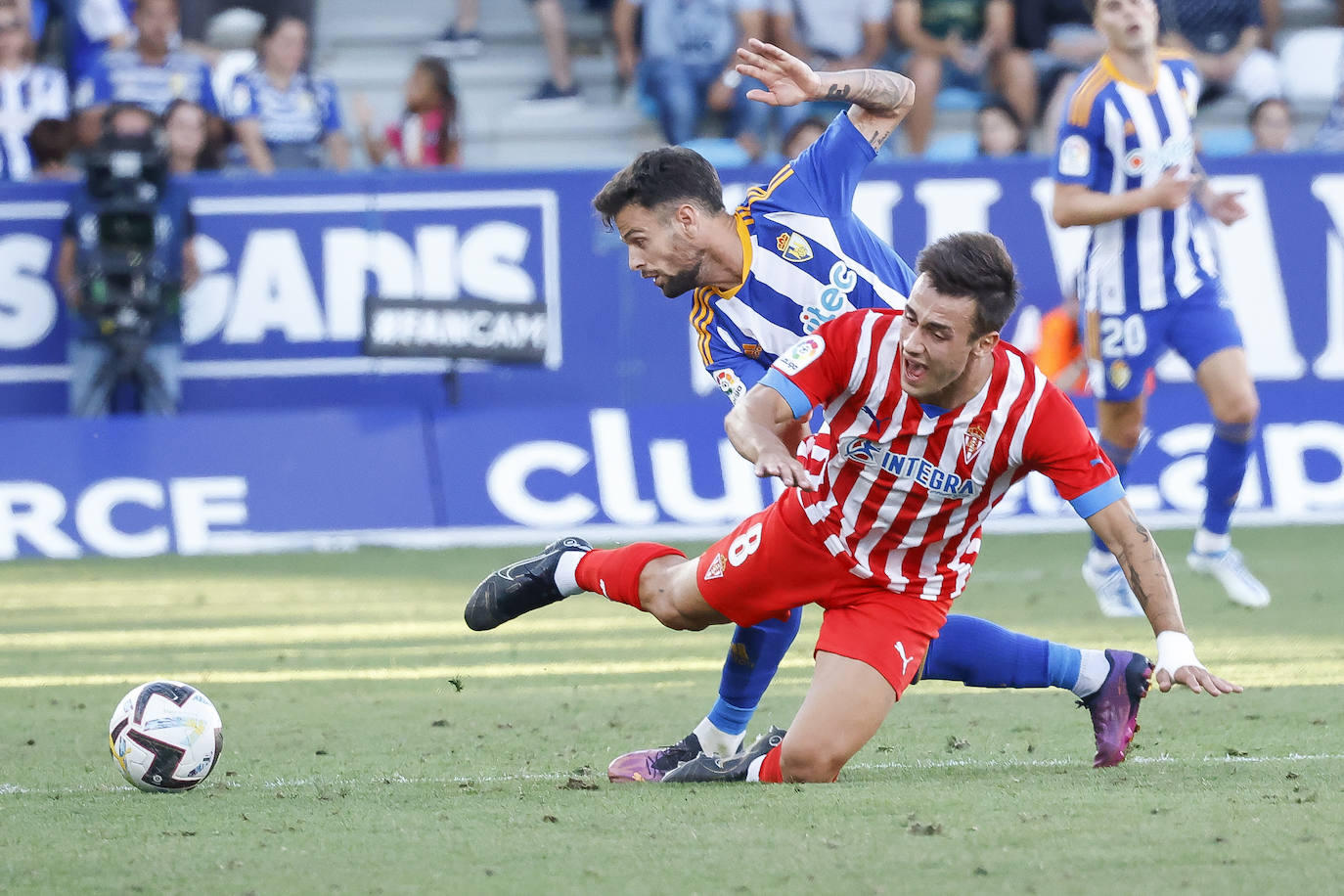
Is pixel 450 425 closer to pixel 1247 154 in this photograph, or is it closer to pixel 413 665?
pixel 413 665

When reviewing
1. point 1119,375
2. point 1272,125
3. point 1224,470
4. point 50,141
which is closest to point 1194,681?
point 1119,375

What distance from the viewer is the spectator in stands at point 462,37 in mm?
14773

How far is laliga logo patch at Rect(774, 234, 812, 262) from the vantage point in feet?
17.1

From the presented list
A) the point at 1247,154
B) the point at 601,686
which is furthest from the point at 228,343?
the point at 1247,154

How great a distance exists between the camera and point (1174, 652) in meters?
4.35

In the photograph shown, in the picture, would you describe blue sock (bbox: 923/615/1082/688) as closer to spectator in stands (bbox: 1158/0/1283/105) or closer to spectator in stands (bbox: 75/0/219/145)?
spectator in stands (bbox: 75/0/219/145)

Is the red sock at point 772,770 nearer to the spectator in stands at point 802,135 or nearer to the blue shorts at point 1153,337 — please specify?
the blue shorts at point 1153,337

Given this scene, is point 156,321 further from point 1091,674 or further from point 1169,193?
point 1091,674

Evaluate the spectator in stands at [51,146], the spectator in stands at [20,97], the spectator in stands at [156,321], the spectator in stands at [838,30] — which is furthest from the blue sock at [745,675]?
the spectator in stands at [838,30]

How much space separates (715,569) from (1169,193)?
11.4ft

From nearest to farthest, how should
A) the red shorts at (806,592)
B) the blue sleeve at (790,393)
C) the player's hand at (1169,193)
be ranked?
the blue sleeve at (790,393)
the red shorts at (806,592)
the player's hand at (1169,193)

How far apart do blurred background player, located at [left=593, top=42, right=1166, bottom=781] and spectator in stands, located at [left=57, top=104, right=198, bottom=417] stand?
6472mm

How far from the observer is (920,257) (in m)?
4.53

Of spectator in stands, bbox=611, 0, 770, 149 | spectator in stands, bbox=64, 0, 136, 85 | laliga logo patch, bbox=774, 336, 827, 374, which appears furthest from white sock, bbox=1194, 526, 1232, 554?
spectator in stands, bbox=64, 0, 136, 85
